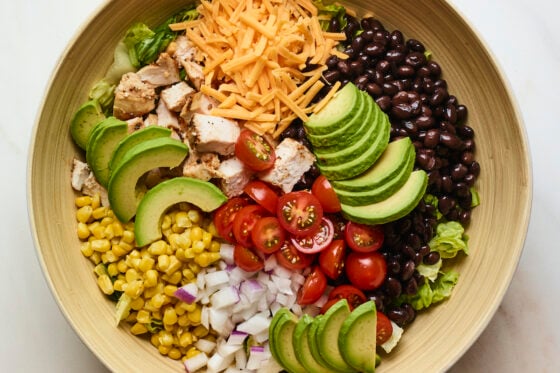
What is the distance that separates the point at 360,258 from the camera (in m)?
3.64

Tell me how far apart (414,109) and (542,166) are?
98 centimetres

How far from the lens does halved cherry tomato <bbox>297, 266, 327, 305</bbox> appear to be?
3651 millimetres

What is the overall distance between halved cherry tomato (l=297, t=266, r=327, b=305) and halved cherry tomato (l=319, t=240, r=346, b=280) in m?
0.04

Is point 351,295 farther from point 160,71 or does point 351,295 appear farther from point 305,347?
point 160,71

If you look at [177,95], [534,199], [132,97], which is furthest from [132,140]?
[534,199]

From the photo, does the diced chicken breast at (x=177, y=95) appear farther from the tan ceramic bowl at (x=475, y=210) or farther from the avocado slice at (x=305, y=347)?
the avocado slice at (x=305, y=347)

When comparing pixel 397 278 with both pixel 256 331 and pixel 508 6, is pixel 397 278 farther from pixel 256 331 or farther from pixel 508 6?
pixel 508 6

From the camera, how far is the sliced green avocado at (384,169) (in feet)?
11.5

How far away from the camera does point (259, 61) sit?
3592mm

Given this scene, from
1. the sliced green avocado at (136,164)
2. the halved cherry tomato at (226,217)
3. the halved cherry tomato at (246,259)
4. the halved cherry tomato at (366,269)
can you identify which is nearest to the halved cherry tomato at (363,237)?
the halved cherry tomato at (366,269)

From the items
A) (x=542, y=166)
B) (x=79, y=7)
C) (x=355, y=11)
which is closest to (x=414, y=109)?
(x=355, y=11)

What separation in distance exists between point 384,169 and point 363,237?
39cm

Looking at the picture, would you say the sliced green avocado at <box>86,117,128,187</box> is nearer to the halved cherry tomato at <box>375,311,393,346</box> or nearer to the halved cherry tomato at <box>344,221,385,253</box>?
the halved cherry tomato at <box>344,221,385,253</box>

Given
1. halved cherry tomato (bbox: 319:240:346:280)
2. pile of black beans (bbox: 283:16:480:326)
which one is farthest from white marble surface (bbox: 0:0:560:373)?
halved cherry tomato (bbox: 319:240:346:280)
